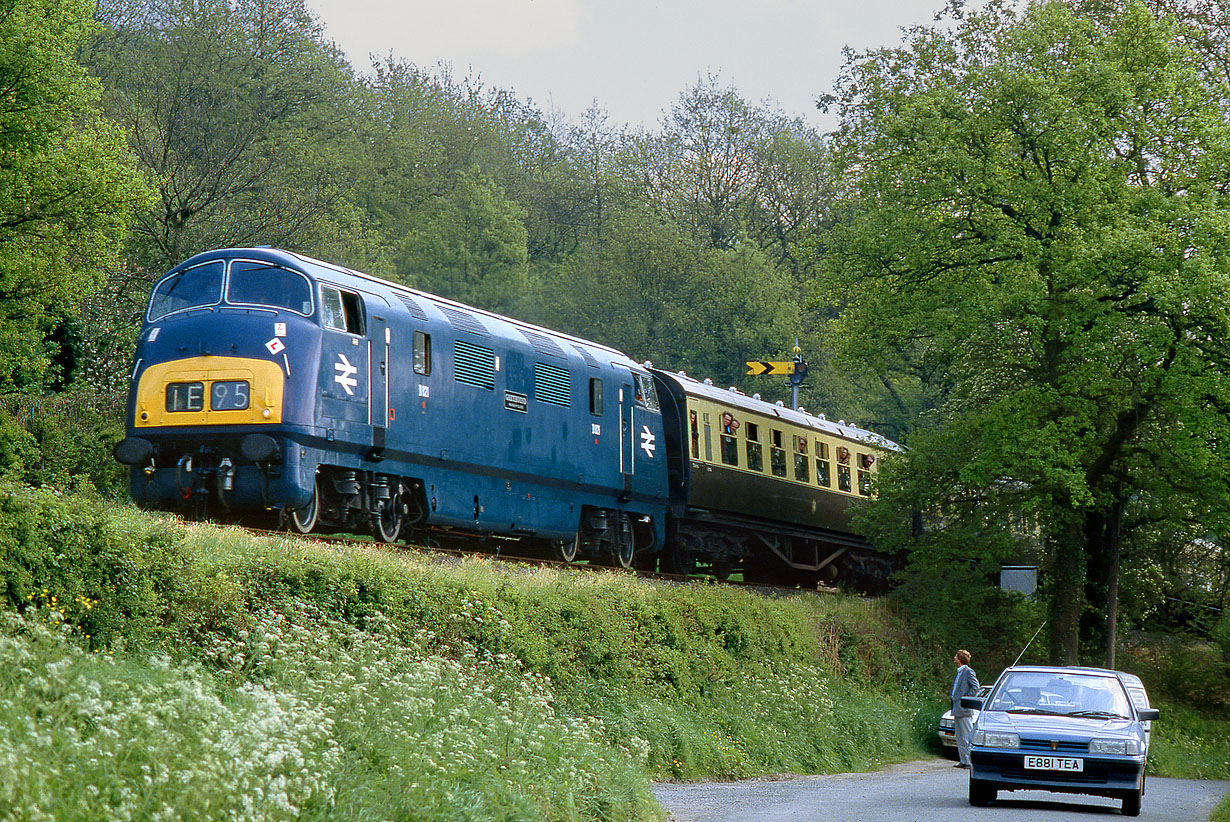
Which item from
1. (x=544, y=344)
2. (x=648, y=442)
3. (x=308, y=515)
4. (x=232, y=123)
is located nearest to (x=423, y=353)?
(x=308, y=515)

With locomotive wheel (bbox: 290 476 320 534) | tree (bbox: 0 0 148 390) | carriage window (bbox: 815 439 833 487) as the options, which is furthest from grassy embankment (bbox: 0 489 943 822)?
tree (bbox: 0 0 148 390)

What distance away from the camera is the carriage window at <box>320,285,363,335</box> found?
755 inches

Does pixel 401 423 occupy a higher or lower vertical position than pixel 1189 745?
higher

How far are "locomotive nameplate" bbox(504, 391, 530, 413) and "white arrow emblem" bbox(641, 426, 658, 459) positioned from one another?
4.19m

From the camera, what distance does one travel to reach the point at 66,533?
10.6 metres

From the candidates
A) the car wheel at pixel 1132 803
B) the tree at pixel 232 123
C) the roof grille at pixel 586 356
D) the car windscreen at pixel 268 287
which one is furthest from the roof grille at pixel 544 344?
the tree at pixel 232 123

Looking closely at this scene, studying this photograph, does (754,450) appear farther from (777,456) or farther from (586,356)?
(586,356)

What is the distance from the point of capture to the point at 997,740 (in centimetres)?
1551

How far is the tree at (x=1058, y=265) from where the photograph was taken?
2817cm

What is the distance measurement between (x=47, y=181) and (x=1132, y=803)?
2404 centimetres

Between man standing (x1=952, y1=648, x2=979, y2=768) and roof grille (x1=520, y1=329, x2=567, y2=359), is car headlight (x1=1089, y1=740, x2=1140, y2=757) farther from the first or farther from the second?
roof grille (x1=520, y1=329, x2=567, y2=359)

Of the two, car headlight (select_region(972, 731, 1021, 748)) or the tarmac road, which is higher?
car headlight (select_region(972, 731, 1021, 748))

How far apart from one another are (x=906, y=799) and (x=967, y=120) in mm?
17664

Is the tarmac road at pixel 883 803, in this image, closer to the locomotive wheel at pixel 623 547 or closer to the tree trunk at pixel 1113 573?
the locomotive wheel at pixel 623 547
